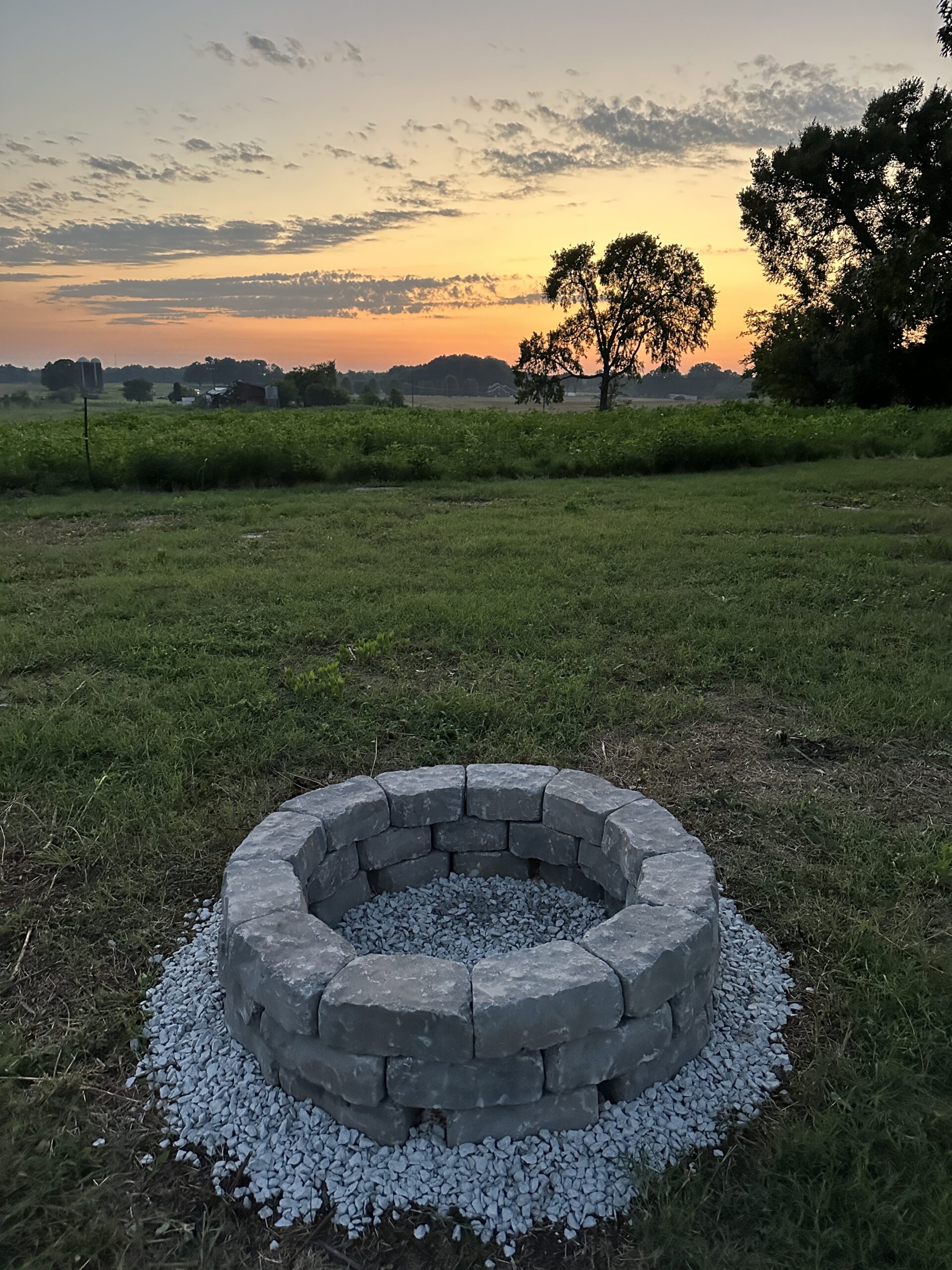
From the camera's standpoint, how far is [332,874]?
310 cm

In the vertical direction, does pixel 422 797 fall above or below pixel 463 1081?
above

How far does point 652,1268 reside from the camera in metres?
1.92

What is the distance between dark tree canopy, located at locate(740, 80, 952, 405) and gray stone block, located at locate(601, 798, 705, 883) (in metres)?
18.3

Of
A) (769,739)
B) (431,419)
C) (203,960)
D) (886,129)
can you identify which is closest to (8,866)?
(203,960)

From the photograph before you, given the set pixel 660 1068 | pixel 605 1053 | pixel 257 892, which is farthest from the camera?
pixel 257 892

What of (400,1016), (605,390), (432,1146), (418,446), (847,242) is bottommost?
(432,1146)

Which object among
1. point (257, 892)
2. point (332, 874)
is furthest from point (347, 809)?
point (257, 892)

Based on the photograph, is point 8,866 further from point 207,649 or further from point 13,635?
point 13,635

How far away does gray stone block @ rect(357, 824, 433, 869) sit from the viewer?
322cm

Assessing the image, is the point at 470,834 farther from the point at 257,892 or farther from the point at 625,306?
the point at 625,306

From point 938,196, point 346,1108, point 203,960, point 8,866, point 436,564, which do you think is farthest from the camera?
point 938,196

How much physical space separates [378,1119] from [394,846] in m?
1.17

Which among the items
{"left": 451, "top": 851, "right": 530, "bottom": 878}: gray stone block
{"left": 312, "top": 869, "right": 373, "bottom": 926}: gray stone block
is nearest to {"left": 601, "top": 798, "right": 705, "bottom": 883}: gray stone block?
{"left": 451, "top": 851, "right": 530, "bottom": 878}: gray stone block

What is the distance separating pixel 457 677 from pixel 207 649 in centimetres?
175
